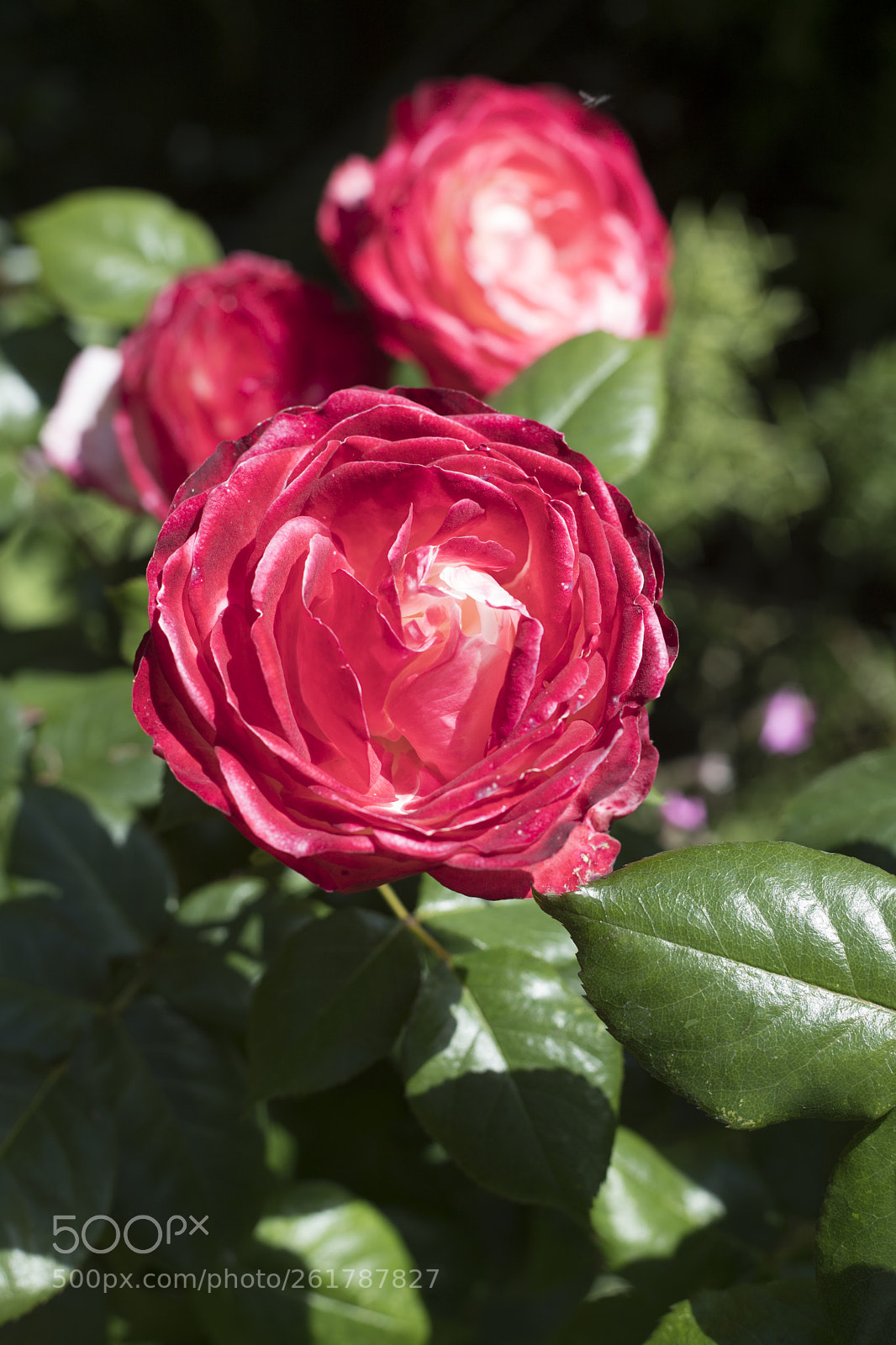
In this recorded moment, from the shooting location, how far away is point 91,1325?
722mm

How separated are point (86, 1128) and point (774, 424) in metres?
1.94

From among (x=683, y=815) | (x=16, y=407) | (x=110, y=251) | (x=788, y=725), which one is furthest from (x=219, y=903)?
(x=788, y=725)

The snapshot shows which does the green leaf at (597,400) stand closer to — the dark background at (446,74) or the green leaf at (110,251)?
the green leaf at (110,251)

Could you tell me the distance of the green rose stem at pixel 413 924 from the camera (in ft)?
1.98

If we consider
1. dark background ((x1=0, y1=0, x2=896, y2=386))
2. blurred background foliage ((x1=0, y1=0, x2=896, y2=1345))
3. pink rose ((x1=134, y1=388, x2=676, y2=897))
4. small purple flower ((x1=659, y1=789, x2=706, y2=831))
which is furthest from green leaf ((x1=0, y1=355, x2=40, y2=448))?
dark background ((x1=0, y1=0, x2=896, y2=386))

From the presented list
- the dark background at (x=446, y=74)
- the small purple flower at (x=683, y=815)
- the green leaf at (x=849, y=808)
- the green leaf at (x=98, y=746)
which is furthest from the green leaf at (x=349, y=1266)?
the dark background at (x=446, y=74)

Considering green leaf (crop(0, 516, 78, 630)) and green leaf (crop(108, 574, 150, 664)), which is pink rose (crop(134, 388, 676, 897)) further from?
green leaf (crop(0, 516, 78, 630))

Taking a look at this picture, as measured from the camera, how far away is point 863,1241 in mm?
436

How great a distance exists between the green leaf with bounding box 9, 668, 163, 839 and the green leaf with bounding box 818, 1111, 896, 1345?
577 millimetres

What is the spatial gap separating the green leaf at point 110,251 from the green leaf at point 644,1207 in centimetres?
89

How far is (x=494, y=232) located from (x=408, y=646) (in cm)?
53

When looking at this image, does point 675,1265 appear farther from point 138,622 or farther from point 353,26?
point 353,26

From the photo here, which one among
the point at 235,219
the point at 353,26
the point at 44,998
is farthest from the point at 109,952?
the point at 353,26

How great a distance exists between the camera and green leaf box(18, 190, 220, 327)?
3.33 feet
